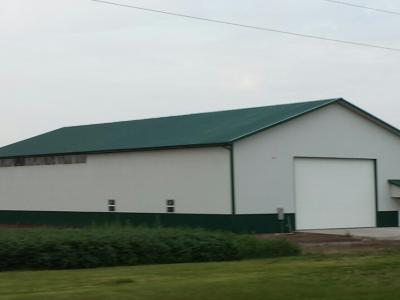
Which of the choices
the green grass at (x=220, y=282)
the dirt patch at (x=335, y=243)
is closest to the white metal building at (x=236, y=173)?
the dirt patch at (x=335, y=243)

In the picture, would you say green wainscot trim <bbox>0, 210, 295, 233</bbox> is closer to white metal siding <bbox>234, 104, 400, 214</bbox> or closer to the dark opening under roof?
white metal siding <bbox>234, 104, 400, 214</bbox>

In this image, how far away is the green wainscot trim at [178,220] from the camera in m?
32.8

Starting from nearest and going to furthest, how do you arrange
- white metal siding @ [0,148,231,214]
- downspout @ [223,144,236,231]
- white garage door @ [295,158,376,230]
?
downspout @ [223,144,236,231] < white metal siding @ [0,148,231,214] < white garage door @ [295,158,376,230]

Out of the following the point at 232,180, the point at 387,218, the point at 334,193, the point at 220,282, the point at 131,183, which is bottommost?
the point at 220,282

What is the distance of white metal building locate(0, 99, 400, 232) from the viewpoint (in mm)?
33344

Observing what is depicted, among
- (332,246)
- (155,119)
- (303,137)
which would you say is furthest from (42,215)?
(332,246)

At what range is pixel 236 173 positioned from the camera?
32.8 m

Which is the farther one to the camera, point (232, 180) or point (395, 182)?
point (395, 182)

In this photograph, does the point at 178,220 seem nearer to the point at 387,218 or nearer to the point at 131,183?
the point at 131,183

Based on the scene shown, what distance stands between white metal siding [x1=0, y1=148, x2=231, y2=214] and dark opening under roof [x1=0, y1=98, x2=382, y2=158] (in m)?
0.64

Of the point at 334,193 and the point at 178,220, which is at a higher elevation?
the point at 334,193

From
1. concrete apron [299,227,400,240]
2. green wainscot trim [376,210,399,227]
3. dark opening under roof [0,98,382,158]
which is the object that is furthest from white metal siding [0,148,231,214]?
green wainscot trim [376,210,399,227]

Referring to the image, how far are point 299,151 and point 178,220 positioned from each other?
6.34 metres

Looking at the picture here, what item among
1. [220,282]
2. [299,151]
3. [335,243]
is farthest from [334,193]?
[220,282]
